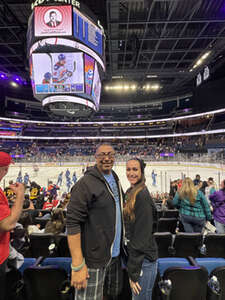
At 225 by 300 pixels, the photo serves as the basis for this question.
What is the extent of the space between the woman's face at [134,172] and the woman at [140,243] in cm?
9

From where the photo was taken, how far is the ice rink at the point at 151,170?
11.6 m

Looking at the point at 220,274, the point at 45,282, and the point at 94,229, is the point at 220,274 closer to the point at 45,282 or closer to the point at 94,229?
the point at 94,229

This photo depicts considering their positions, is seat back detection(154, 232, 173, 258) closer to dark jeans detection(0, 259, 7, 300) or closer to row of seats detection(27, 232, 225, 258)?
row of seats detection(27, 232, 225, 258)

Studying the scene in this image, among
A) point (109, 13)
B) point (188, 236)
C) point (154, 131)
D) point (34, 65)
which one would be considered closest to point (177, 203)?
point (188, 236)

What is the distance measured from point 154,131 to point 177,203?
40953mm

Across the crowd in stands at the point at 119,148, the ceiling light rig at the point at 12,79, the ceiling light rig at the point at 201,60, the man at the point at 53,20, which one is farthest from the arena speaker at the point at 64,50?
the ceiling light rig at the point at 12,79

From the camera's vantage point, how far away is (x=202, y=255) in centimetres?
287

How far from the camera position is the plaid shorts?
1.44 metres

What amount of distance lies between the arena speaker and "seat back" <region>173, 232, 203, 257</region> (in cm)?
1006

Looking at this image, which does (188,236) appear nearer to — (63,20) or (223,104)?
(63,20)

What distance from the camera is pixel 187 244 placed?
2.83m

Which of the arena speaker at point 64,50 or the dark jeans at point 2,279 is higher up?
the arena speaker at point 64,50

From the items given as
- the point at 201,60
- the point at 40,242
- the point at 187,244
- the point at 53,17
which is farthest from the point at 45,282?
the point at 201,60

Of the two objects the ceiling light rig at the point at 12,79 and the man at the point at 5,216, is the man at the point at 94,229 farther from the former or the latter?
the ceiling light rig at the point at 12,79
